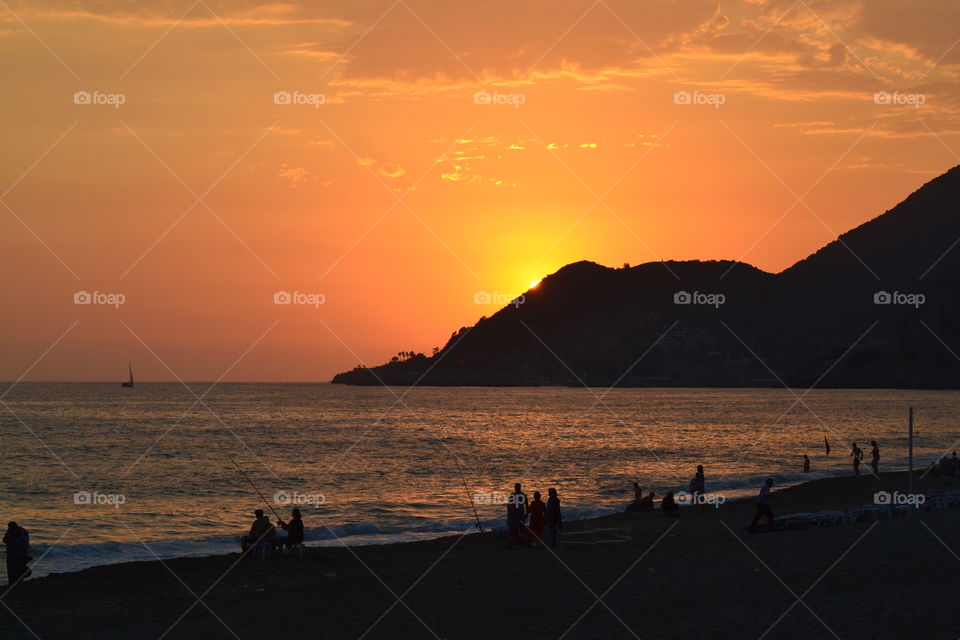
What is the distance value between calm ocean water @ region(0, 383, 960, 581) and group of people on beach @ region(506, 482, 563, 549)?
762cm

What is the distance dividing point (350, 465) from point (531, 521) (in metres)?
42.0

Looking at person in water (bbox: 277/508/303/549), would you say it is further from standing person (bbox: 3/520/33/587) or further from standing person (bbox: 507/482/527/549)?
standing person (bbox: 3/520/33/587)

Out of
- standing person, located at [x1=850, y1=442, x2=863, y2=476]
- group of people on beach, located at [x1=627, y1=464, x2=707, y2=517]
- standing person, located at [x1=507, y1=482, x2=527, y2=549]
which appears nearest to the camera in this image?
standing person, located at [x1=507, y1=482, x2=527, y2=549]

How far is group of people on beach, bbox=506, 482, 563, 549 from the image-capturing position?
23609mm

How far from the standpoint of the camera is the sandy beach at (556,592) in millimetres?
14125

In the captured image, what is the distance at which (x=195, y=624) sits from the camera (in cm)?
1623

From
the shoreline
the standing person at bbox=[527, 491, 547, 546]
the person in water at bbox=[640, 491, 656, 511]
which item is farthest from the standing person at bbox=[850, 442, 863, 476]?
the standing person at bbox=[527, 491, 547, 546]

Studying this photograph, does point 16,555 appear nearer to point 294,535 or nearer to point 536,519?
point 294,535

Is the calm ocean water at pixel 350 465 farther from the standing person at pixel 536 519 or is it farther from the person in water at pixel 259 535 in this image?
the standing person at pixel 536 519

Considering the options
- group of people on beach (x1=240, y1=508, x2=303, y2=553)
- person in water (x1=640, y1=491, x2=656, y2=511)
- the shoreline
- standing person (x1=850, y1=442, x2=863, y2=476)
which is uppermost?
standing person (x1=850, y1=442, x2=863, y2=476)

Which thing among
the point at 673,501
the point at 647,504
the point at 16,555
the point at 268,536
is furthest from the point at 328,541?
the point at 647,504

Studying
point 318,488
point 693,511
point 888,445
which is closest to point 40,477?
point 318,488

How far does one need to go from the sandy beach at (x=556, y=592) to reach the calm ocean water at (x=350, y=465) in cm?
628

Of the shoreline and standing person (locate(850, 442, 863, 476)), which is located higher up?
standing person (locate(850, 442, 863, 476))
